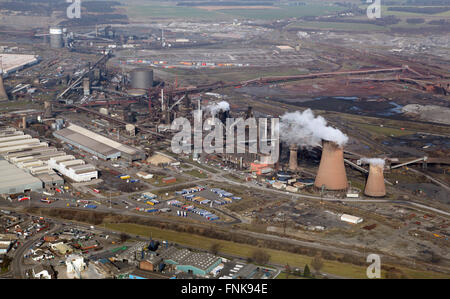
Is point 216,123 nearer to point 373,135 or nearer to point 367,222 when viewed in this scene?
point 373,135

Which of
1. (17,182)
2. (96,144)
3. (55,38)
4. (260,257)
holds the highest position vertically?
(55,38)

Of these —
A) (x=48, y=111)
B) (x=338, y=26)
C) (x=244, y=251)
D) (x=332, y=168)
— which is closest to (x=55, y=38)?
(x=48, y=111)

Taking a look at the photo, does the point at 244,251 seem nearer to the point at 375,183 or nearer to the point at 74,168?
the point at 375,183

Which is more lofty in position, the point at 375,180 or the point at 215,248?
the point at 375,180

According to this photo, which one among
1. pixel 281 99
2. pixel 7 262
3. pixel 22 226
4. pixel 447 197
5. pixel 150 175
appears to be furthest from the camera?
pixel 281 99

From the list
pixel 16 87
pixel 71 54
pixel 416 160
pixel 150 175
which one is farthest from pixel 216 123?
pixel 71 54

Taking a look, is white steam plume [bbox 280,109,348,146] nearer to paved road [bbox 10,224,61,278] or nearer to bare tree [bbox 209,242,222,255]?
bare tree [bbox 209,242,222,255]
